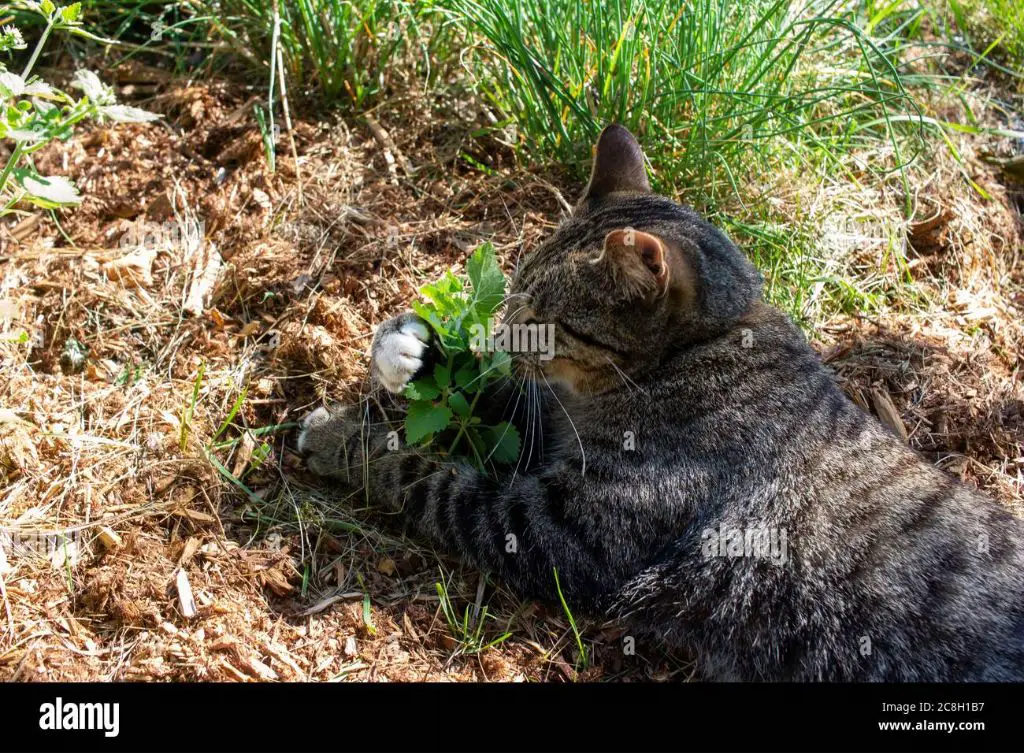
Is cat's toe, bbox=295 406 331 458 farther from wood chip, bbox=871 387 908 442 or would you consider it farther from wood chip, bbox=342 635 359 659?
wood chip, bbox=871 387 908 442

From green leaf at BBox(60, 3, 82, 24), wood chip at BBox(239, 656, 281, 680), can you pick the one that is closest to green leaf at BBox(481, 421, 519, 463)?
wood chip at BBox(239, 656, 281, 680)

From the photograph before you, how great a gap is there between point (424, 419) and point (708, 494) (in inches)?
37.0

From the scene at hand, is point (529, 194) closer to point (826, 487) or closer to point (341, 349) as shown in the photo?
point (341, 349)

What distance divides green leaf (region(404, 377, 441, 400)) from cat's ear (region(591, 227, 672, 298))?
68 cm

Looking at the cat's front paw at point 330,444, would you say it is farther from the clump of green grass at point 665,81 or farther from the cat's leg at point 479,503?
the clump of green grass at point 665,81

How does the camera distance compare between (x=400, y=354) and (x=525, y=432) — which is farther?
(x=525, y=432)

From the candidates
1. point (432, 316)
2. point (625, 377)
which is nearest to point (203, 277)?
point (432, 316)

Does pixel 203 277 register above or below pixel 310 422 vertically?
above

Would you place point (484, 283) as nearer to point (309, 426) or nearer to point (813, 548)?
point (309, 426)

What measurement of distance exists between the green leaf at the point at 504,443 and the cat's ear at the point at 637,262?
26.3 inches

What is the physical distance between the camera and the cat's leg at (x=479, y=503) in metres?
2.76

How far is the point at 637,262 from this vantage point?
8.62ft

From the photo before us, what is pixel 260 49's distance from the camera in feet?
13.3

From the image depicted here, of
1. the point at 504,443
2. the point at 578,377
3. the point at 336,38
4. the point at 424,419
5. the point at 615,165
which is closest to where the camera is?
the point at 424,419
